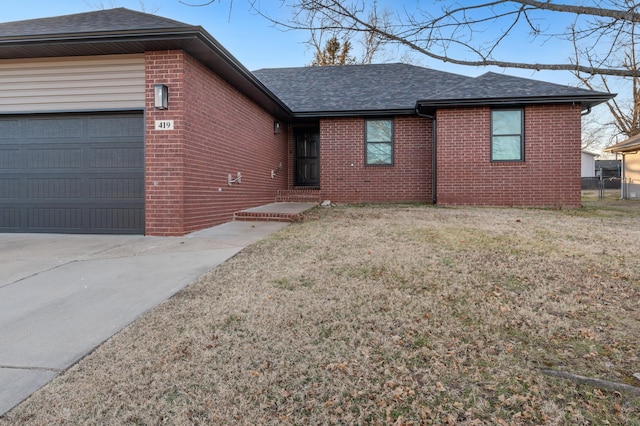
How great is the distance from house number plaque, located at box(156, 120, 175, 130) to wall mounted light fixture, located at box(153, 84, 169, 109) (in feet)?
0.78

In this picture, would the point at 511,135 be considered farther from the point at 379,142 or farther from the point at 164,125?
the point at 164,125

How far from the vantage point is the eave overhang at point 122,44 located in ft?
18.1

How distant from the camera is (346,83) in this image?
45.3ft

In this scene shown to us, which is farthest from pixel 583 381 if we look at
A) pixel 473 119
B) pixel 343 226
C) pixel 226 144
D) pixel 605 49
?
pixel 473 119

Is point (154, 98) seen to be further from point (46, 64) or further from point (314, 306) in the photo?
point (314, 306)

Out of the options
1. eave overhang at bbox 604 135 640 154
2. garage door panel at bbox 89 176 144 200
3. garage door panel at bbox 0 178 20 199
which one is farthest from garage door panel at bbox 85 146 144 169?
eave overhang at bbox 604 135 640 154

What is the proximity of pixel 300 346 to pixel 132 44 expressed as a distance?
564 cm

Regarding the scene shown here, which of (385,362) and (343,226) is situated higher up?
(343,226)

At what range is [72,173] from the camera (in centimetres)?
657

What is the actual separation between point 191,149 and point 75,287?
338 cm

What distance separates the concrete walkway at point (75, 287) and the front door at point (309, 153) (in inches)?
266

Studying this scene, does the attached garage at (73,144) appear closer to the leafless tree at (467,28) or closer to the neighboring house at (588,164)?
the leafless tree at (467,28)

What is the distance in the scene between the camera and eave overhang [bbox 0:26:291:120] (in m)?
5.52

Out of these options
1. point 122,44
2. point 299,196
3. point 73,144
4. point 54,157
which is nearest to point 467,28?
point 122,44
